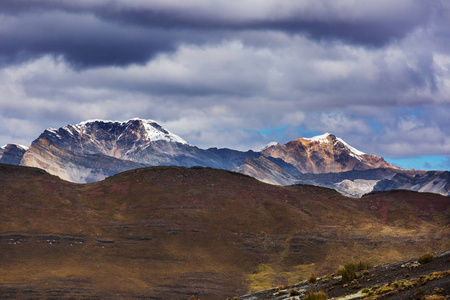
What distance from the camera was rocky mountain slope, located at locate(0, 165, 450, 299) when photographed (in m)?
98.1

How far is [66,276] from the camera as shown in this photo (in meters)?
95.3


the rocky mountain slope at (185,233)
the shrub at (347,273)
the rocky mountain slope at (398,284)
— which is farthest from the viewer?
the rocky mountain slope at (185,233)

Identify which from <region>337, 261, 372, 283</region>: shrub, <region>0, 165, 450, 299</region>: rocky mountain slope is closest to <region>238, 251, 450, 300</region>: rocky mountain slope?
<region>337, 261, 372, 283</region>: shrub

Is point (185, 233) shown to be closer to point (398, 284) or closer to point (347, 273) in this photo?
point (347, 273)

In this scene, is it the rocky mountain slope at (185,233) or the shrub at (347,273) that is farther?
the rocky mountain slope at (185,233)

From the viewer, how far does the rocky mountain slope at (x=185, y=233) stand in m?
98.1

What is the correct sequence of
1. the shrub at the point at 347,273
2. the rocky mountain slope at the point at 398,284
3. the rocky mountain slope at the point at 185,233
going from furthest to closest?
1. the rocky mountain slope at the point at 185,233
2. the shrub at the point at 347,273
3. the rocky mountain slope at the point at 398,284

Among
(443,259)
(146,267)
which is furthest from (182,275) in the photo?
(443,259)

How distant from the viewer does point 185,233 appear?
12344cm

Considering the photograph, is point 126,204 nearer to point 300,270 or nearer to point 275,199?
point 275,199

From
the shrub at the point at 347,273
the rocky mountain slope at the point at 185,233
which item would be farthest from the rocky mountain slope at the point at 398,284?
the rocky mountain slope at the point at 185,233

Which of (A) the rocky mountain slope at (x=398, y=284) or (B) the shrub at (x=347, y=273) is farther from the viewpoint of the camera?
(B) the shrub at (x=347, y=273)

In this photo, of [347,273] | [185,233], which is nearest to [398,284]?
[347,273]

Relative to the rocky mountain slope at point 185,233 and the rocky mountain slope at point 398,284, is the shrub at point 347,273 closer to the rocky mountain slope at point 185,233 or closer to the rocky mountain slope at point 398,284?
the rocky mountain slope at point 398,284
